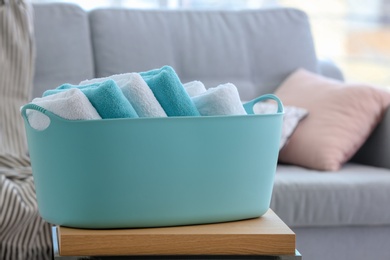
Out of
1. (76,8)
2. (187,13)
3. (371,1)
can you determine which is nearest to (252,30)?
(187,13)

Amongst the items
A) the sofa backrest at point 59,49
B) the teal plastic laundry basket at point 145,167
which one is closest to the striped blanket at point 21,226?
the sofa backrest at point 59,49

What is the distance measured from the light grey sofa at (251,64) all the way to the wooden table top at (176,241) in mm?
1162

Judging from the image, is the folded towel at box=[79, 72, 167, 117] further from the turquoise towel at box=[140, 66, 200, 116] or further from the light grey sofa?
the light grey sofa

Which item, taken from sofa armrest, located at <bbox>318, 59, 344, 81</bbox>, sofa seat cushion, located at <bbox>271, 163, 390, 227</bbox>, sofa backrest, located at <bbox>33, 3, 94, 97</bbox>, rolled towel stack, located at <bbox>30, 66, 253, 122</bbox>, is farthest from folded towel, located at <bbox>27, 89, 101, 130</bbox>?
sofa armrest, located at <bbox>318, 59, 344, 81</bbox>

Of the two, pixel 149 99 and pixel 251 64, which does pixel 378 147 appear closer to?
pixel 251 64

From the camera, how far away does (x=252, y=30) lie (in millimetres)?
2658

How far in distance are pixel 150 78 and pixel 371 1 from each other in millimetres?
3178

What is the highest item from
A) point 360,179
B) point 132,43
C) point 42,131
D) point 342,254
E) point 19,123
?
point 42,131

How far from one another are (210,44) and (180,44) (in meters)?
0.11

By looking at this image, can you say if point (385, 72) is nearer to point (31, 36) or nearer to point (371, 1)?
point (371, 1)

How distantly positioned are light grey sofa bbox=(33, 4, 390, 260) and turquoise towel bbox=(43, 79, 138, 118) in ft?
3.97

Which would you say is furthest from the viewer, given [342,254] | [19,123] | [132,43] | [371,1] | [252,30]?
[371,1]

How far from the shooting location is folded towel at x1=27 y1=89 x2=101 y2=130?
32.4 inches

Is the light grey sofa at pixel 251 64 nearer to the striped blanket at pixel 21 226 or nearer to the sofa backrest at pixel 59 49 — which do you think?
Answer: the sofa backrest at pixel 59 49
